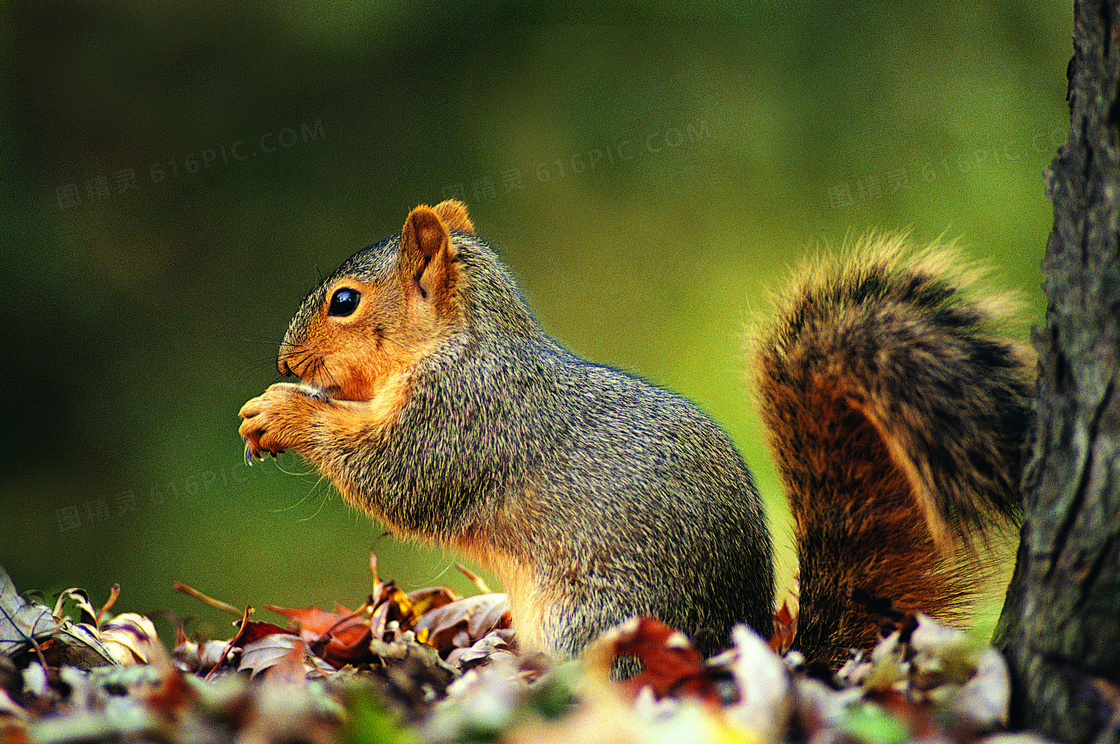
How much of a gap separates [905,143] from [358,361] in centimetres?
153

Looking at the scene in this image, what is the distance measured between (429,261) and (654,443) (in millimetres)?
398

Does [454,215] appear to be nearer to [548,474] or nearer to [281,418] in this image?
[281,418]

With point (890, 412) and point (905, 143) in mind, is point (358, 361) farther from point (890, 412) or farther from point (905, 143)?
point (905, 143)

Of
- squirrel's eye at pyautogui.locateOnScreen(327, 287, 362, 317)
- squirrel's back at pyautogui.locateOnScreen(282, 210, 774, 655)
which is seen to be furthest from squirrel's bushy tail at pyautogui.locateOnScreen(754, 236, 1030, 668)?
squirrel's eye at pyautogui.locateOnScreen(327, 287, 362, 317)

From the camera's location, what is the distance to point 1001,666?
0.65 meters

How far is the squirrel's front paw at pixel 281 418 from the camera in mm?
1192

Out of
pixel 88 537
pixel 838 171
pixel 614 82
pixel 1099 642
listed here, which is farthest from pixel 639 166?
pixel 1099 642

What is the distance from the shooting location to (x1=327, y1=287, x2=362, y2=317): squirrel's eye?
1.18 m
